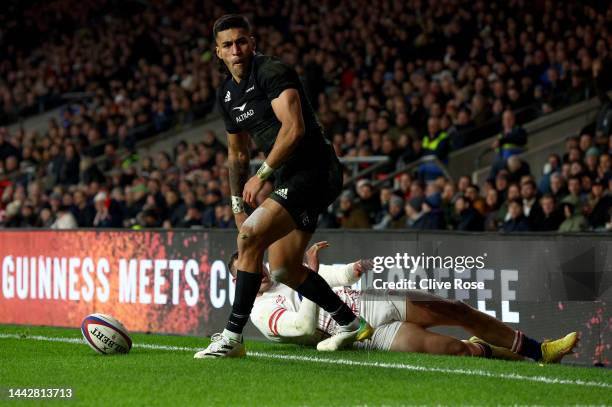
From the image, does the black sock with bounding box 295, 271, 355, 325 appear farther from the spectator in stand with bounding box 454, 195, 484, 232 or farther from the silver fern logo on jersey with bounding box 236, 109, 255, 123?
the spectator in stand with bounding box 454, 195, 484, 232

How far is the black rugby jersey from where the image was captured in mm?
7859

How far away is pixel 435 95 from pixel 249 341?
837cm

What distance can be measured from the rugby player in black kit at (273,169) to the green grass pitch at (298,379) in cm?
51

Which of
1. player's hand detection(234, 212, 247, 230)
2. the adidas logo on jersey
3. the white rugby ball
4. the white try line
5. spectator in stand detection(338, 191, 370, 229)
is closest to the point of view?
the white try line

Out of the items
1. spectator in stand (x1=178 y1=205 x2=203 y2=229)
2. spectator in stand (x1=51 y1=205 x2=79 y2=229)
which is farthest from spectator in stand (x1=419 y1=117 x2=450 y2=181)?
spectator in stand (x1=51 y1=205 x2=79 y2=229)

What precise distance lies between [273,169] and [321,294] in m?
1.10

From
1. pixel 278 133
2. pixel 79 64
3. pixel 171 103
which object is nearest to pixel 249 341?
pixel 278 133

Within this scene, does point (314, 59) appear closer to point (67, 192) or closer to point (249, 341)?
point (67, 192)

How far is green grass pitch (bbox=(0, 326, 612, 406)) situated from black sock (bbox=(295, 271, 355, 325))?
0.38 meters

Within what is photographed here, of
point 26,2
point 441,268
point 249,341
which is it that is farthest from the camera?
point 26,2

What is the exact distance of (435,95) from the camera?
18312mm

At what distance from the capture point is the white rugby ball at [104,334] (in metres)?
8.75

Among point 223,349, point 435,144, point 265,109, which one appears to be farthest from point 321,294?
point 435,144

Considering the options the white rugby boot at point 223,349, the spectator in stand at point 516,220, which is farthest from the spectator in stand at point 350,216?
the white rugby boot at point 223,349
